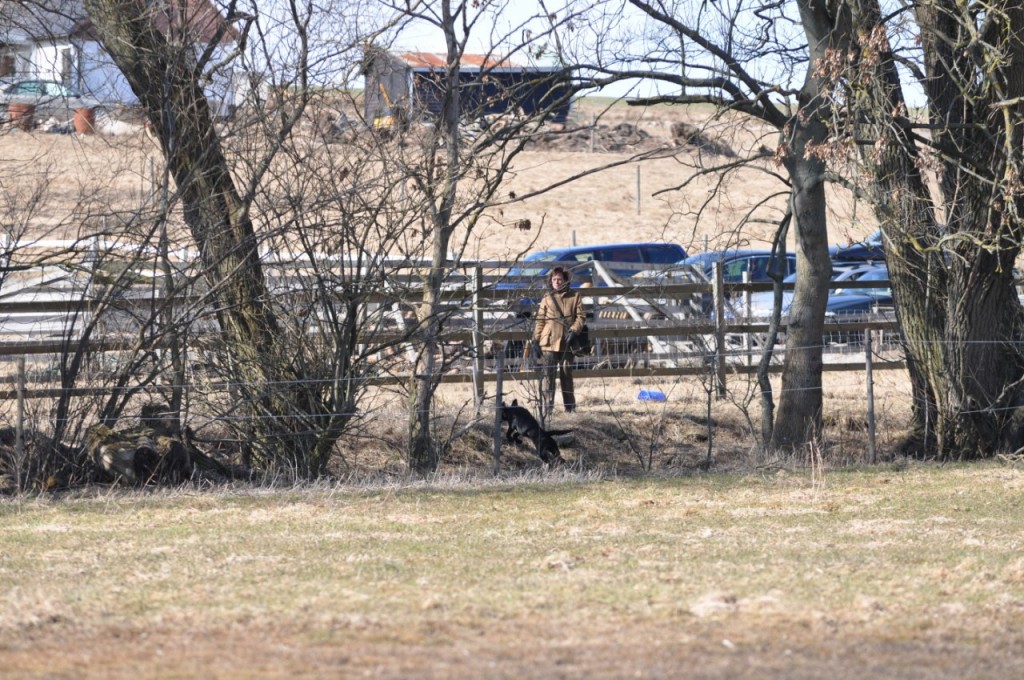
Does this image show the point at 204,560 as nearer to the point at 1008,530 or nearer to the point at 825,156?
the point at 1008,530

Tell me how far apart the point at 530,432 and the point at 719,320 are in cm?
426

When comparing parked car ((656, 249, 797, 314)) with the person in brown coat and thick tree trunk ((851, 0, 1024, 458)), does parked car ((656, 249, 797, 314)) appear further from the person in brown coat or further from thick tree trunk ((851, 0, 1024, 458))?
thick tree trunk ((851, 0, 1024, 458))

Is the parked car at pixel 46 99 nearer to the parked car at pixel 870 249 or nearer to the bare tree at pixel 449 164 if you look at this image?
the bare tree at pixel 449 164

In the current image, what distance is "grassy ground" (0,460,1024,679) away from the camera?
5.40 meters

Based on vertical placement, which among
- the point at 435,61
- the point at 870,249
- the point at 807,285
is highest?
the point at 435,61

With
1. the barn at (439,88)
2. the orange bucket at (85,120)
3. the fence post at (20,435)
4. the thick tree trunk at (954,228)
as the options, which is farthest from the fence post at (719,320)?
the fence post at (20,435)

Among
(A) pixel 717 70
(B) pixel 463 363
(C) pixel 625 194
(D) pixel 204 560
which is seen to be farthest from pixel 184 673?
(C) pixel 625 194

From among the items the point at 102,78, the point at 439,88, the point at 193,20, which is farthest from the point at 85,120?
the point at 439,88

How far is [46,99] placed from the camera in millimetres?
11836

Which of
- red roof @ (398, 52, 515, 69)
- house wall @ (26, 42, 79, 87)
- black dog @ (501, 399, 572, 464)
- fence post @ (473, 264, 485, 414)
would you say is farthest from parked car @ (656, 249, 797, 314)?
house wall @ (26, 42, 79, 87)

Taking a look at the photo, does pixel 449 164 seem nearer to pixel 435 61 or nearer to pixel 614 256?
pixel 435 61

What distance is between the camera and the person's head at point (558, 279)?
564 inches

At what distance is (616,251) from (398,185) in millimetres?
14904

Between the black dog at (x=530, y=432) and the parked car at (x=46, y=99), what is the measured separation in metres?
4.78
